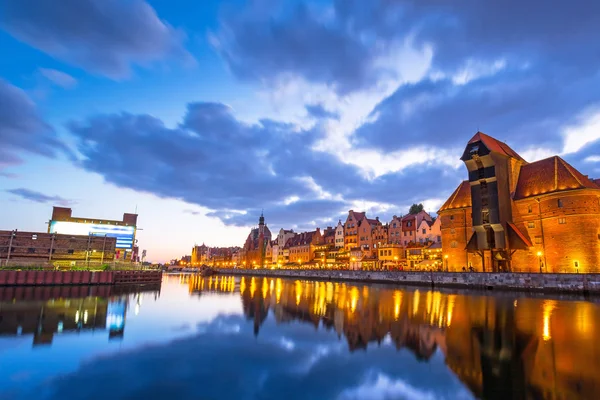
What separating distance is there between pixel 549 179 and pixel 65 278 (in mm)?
67975

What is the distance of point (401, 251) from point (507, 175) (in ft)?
103

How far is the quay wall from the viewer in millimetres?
41312

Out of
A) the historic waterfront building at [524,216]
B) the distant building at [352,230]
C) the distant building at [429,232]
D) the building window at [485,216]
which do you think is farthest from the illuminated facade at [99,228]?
the building window at [485,216]

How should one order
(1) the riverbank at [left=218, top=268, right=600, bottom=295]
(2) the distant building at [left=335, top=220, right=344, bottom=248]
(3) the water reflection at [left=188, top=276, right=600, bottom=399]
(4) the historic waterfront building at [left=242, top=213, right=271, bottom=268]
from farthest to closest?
1. (4) the historic waterfront building at [left=242, top=213, right=271, bottom=268]
2. (2) the distant building at [left=335, top=220, right=344, bottom=248]
3. (1) the riverbank at [left=218, top=268, right=600, bottom=295]
4. (3) the water reflection at [left=188, top=276, right=600, bottom=399]

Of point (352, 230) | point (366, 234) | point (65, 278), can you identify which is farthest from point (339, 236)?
point (65, 278)

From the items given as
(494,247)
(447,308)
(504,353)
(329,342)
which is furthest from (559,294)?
(329,342)

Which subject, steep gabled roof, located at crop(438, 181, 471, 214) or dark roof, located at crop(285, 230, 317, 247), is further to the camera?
dark roof, located at crop(285, 230, 317, 247)

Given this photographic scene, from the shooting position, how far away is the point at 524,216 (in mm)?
49625

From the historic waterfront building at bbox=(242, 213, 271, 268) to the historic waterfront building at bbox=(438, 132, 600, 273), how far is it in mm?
95667

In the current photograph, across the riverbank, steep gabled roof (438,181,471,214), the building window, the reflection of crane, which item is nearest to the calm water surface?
the reflection of crane

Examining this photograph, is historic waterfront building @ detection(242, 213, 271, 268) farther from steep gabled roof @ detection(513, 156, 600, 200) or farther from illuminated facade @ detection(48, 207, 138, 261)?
steep gabled roof @ detection(513, 156, 600, 200)

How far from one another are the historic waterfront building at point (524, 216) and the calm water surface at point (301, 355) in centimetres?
2634

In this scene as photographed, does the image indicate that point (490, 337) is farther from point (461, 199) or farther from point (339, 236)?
point (339, 236)

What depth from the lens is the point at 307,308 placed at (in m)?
26.6
